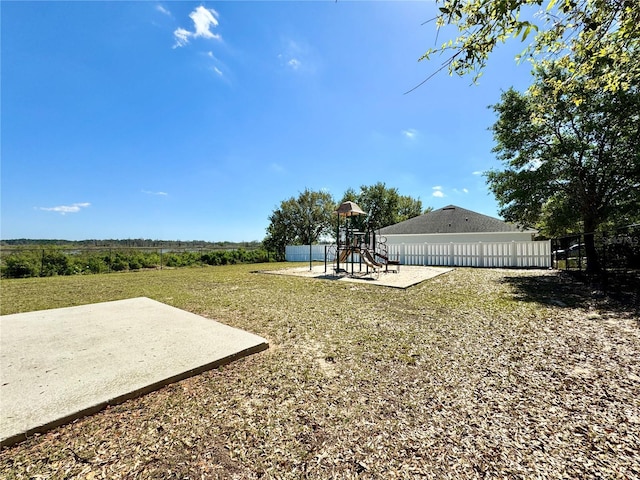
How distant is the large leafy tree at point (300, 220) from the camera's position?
82.0 feet

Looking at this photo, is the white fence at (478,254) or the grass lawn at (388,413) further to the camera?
the white fence at (478,254)

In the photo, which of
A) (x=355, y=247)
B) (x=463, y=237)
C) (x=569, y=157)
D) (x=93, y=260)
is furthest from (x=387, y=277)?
(x=93, y=260)

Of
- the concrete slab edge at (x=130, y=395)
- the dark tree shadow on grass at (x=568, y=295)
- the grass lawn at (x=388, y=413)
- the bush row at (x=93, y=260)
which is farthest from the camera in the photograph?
the bush row at (x=93, y=260)

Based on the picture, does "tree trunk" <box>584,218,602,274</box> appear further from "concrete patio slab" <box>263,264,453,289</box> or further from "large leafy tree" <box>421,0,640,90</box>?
"large leafy tree" <box>421,0,640,90</box>

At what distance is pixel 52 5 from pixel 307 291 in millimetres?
8932

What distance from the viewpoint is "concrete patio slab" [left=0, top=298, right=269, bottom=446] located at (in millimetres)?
1915

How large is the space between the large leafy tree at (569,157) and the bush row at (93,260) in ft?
52.5

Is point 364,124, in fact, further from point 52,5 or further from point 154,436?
point 154,436

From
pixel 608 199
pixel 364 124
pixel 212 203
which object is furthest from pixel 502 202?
pixel 212 203

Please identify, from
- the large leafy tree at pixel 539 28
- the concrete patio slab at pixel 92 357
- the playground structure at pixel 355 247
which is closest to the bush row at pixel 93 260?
the playground structure at pixel 355 247

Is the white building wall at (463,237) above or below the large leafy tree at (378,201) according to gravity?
below

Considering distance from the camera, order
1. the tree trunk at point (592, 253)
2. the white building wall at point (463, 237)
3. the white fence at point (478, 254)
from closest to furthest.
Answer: the tree trunk at point (592, 253)
the white fence at point (478, 254)
the white building wall at point (463, 237)

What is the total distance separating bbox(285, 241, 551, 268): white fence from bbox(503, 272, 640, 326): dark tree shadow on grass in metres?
3.90

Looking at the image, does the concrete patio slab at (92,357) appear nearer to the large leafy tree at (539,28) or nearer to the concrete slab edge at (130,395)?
the concrete slab edge at (130,395)
